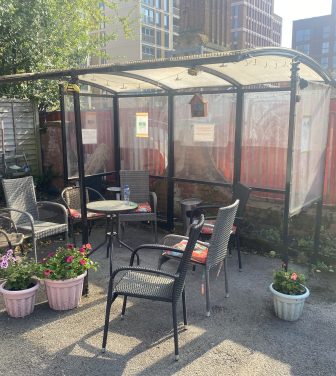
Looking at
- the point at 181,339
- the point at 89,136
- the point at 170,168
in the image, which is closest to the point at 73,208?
the point at 89,136

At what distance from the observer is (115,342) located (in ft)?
10.1

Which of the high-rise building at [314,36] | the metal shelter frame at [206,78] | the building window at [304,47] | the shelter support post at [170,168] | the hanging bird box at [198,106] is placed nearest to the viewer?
the metal shelter frame at [206,78]

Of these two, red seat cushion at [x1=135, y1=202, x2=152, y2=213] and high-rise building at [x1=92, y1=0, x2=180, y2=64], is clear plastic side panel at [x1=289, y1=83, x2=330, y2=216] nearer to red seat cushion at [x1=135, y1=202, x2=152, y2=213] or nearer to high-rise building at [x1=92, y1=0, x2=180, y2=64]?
red seat cushion at [x1=135, y1=202, x2=152, y2=213]

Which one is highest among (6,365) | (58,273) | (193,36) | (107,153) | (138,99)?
(193,36)

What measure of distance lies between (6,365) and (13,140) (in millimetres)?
5175

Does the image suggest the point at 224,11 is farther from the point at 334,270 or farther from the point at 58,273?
the point at 58,273

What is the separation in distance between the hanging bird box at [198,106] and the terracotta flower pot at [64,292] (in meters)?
2.94

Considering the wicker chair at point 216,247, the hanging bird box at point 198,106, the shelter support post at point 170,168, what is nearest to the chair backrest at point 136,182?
the shelter support post at point 170,168

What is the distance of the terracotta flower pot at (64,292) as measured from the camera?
347cm

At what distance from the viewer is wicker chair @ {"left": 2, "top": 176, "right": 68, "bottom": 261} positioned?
443 centimetres

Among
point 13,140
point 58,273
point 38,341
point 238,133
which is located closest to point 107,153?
point 13,140

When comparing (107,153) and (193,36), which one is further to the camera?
(193,36)

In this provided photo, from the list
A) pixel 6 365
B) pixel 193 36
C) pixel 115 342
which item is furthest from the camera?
pixel 193 36

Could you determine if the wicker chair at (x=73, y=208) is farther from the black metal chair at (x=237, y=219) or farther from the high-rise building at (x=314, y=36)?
the high-rise building at (x=314, y=36)
